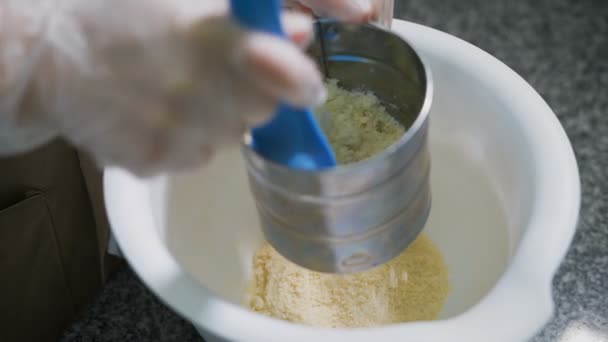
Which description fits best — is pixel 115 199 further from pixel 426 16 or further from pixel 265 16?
pixel 426 16

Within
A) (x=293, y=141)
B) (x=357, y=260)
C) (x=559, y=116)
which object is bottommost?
(x=559, y=116)

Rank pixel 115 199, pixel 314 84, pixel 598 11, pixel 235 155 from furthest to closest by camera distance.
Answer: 1. pixel 598 11
2. pixel 235 155
3. pixel 115 199
4. pixel 314 84

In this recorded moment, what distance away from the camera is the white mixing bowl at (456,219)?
497mm

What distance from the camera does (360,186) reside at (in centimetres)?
49

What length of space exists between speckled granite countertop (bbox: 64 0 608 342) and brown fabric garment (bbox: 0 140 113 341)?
1.4 inches

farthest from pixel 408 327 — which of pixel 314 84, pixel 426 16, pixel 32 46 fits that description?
pixel 426 16

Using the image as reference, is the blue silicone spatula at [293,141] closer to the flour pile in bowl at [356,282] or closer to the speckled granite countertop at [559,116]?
the flour pile in bowl at [356,282]

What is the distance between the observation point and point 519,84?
2.00ft

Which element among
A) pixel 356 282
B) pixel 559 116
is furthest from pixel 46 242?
pixel 559 116

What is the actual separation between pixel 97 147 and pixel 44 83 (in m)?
0.05

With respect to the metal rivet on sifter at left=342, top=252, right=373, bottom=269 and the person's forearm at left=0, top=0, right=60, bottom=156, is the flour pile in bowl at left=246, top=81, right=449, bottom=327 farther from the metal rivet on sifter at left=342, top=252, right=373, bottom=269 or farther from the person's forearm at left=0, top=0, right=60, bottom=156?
the person's forearm at left=0, top=0, right=60, bottom=156

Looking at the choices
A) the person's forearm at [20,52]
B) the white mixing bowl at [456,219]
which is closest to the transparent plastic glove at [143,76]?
the person's forearm at [20,52]

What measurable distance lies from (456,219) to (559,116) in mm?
249

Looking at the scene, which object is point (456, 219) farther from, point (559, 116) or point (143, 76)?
point (143, 76)
